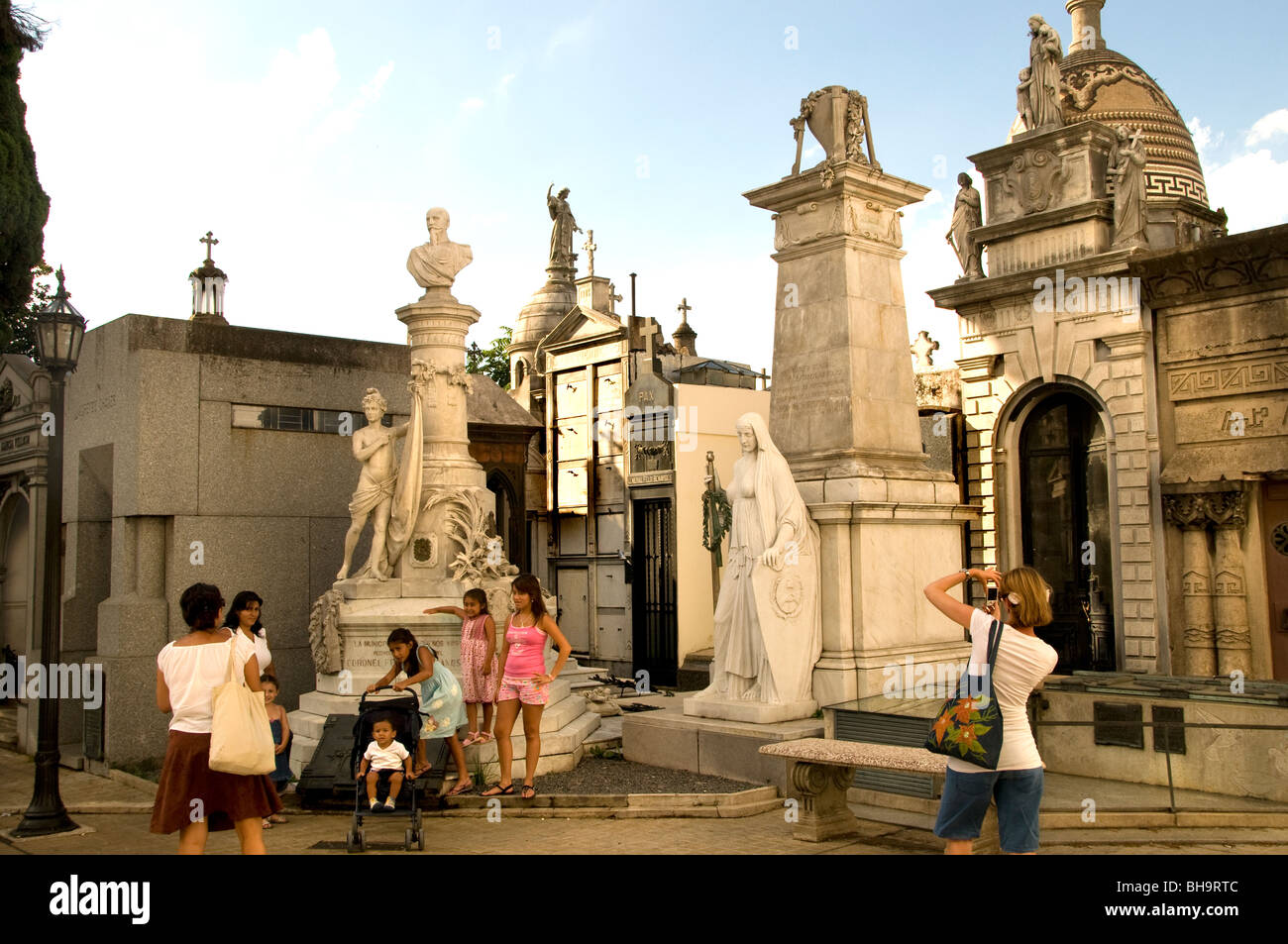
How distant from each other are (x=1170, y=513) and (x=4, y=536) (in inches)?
599

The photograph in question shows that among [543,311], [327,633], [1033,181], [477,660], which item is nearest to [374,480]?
[327,633]

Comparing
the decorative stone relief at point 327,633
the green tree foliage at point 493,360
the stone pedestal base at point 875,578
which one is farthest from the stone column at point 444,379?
the green tree foliage at point 493,360

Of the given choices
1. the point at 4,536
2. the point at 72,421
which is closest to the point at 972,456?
the point at 72,421

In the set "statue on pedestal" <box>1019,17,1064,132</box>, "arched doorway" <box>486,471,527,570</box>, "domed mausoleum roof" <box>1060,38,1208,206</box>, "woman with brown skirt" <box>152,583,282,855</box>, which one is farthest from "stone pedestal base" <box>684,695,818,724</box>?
"domed mausoleum roof" <box>1060,38,1208,206</box>

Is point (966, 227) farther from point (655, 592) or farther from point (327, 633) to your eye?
point (327, 633)

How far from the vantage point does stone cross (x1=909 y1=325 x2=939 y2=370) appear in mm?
18188

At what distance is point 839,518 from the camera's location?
9.80 metres

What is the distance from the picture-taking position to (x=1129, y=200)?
14977mm

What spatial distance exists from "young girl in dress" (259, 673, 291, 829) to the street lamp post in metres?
1.53

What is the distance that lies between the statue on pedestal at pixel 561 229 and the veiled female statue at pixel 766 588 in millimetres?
20268

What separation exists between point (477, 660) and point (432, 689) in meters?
0.49

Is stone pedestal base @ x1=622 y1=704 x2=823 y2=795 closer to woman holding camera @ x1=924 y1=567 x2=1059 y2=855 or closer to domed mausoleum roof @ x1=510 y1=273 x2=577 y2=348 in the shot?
woman holding camera @ x1=924 y1=567 x2=1059 y2=855

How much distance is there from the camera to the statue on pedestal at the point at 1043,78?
53.4ft
